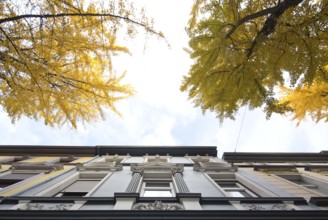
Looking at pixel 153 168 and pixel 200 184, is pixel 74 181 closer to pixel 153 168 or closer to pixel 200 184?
pixel 153 168

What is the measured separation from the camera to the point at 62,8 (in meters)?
5.58

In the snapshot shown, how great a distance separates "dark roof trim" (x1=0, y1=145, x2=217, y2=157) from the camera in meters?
14.5

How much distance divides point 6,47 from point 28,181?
17.5 feet

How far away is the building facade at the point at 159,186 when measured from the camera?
5.27 metres

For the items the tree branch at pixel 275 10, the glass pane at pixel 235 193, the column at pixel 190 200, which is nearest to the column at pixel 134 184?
the column at pixel 190 200

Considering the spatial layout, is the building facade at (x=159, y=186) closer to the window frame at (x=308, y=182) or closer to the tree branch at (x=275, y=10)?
the window frame at (x=308, y=182)

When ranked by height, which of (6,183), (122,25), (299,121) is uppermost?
(122,25)

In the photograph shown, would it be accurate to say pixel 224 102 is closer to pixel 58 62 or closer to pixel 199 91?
pixel 199 91

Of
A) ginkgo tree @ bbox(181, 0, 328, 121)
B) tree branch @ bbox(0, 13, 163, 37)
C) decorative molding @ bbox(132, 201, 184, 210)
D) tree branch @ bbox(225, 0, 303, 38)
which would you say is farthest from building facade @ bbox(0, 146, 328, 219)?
tree branch @ bbox(0, 13, 163, 37)

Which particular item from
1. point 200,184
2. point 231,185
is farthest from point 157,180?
point 231,185

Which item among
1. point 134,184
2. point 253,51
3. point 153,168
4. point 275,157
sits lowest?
point 134,184

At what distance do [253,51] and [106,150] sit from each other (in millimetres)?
11861

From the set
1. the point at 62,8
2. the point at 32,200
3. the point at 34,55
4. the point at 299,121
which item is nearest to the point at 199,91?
the point at 62,8

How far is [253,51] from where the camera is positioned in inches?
215
